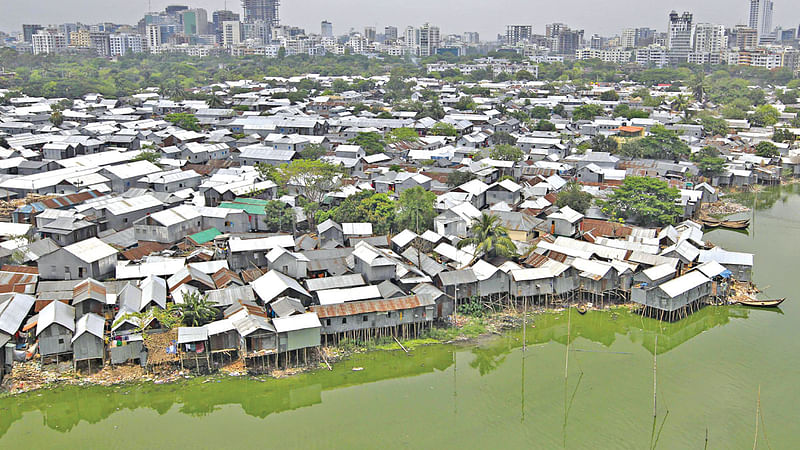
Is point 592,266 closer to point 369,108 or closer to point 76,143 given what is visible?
point 76,143

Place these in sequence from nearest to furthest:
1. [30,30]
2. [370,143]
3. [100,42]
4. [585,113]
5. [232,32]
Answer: [370,143], [585,113], [100,42], [30,30], [232,32]

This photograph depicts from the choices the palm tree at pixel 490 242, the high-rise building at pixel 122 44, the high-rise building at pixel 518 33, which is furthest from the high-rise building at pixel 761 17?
the palm tree at pixel 490 242

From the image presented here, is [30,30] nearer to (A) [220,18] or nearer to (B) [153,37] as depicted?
(B) [153,37]

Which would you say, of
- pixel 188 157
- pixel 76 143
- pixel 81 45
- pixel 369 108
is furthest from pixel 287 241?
pixel 81 45

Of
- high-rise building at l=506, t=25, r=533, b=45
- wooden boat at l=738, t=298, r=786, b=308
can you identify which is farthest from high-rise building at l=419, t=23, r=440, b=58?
wooden boat at l=738, t=298, r=786, b=308

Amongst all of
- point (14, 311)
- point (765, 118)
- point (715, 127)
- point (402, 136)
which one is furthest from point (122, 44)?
point (14, 311)

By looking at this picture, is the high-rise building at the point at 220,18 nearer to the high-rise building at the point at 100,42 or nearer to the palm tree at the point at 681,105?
the high-rise building at the point at 100,42
